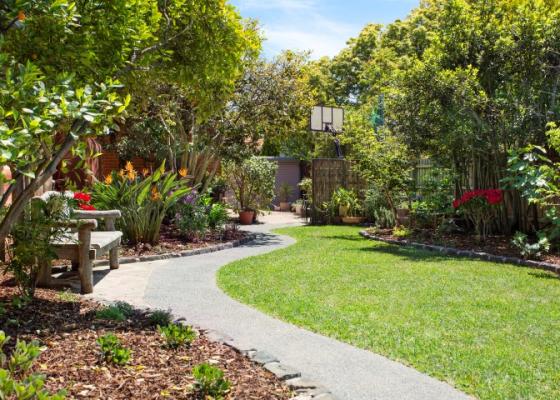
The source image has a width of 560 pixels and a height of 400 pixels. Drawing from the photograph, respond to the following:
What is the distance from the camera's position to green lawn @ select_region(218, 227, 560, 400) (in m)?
3.98

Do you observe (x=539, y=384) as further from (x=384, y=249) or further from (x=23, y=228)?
(x=384, y=249)

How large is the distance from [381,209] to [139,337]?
37.8 ft

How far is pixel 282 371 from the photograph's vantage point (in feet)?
12.2

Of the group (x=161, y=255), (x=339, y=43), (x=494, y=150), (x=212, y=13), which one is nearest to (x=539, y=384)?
(x=212, y=13)

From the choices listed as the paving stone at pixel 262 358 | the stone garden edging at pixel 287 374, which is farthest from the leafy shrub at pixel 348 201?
the paving stone at pixel 262 358

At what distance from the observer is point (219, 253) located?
1086 cm

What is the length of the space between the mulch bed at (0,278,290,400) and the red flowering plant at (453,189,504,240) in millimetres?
7579

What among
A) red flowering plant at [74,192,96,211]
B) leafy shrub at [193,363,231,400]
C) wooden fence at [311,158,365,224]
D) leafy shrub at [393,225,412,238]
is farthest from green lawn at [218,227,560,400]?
wooden fence at [311,158,365,224]

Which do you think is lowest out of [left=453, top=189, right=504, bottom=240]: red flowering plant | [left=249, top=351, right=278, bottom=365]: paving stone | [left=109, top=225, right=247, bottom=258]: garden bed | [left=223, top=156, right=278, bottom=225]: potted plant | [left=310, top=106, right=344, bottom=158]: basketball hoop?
[left=249, top=351, right=278, bottom=365]: paving stone

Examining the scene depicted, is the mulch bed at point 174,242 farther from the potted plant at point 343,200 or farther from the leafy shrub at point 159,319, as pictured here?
the leafy shrub at point 159,319

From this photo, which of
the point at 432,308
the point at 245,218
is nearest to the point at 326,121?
the point at 245,218

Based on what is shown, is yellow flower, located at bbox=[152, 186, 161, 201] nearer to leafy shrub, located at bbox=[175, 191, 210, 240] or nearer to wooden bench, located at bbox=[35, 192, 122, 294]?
leafy shrub, located at bbox=[175, 191, 210, 240]

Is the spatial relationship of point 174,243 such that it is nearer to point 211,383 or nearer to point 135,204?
point 135,204

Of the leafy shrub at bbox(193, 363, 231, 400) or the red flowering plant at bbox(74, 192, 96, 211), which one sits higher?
the red flowering plant at bbox(74, 192, 96, 211)
